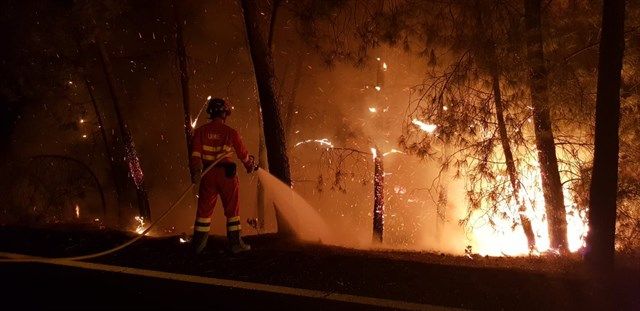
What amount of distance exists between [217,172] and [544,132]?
18.7 ft

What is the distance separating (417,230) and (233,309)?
2278 cm

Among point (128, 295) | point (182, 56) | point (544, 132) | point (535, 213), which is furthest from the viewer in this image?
point (182, 56)

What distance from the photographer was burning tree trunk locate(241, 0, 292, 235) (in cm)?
899

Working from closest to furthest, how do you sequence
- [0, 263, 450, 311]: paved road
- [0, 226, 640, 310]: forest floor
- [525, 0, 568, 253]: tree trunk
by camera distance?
[0, 263, 450, 311]: paved road → [0, 226, 640, 310]: forest floor → [525, 0, 568, 253]: tree trunk

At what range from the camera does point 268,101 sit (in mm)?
8984

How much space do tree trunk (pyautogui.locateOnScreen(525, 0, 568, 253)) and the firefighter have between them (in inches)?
195

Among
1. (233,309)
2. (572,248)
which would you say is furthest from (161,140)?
(233,309)

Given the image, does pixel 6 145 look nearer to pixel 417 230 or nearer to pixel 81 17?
pixel 81 17

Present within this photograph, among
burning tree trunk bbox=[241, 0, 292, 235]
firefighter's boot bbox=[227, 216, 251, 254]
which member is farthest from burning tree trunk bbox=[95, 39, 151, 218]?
firefighter's boot bbox=[227, 216, 251, 254]

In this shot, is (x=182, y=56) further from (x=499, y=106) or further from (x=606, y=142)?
(x=606, y=142)

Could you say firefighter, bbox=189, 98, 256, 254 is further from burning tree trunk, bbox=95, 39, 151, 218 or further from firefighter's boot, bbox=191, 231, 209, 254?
burning tree trunk, bbox=95, 39, 151, 218

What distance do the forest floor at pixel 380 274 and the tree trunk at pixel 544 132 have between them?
113 inches

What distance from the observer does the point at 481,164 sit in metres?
9.71

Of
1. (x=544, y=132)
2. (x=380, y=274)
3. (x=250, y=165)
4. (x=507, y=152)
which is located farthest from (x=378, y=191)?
(x=380, y=274)
